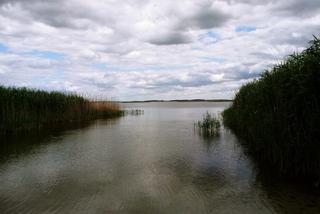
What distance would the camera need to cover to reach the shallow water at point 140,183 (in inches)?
190

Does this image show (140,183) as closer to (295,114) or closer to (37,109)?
(295,114)

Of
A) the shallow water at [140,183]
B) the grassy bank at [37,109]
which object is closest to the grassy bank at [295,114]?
the shallow water at [140,183]

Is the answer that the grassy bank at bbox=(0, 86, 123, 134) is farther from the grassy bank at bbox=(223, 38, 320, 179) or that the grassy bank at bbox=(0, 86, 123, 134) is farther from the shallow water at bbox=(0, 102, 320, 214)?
the grassy bank at bbox=(223, 38, 320, 179)

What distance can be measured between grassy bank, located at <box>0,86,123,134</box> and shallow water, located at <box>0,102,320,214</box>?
537 cm

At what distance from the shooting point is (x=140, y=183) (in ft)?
20.6

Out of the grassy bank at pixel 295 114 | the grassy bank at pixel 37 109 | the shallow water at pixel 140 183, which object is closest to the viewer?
the shallow water at pixel 140 183

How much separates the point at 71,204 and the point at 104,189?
0.96 meters

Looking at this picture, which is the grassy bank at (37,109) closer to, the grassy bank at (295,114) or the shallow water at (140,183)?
the shallow water at (140,183)

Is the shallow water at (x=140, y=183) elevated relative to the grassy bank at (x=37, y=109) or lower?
lower

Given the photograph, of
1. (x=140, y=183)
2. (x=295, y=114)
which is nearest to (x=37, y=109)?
(x=140, y=183)

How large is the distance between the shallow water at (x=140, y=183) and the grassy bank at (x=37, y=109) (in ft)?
17.6

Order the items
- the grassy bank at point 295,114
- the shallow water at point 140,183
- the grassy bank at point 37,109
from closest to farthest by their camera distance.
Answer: the shallow water at point 140,183 → the grassy bank at point 295,114 → the grassy bank at point 37,109

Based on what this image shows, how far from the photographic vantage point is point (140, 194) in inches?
216

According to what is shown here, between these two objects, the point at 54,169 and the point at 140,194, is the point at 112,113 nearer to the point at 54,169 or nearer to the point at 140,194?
the point at 54,169
